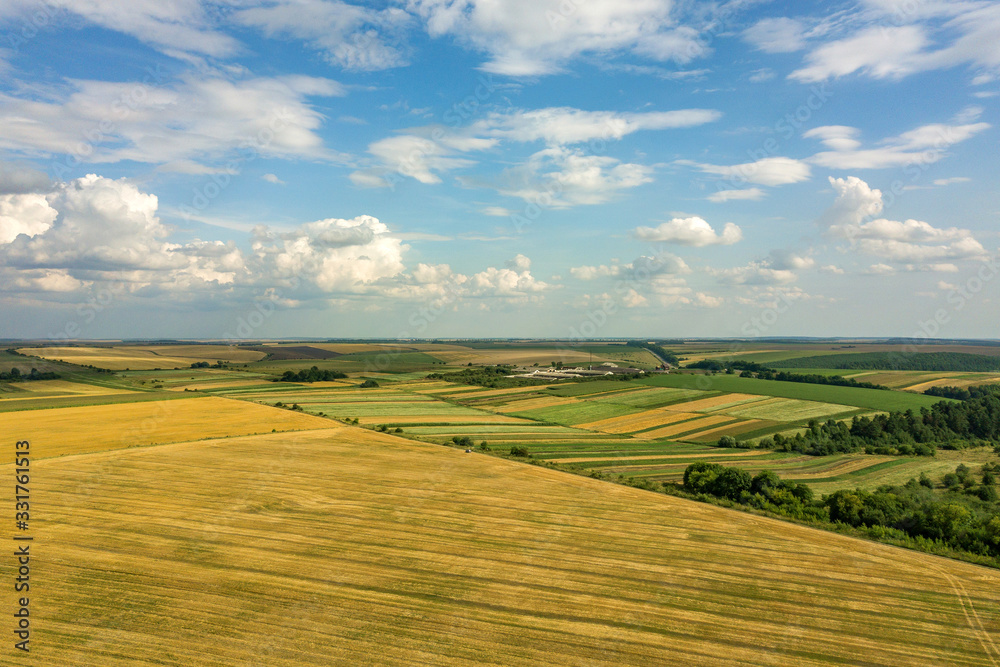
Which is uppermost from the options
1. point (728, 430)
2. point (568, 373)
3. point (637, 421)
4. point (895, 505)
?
point (568, 373)

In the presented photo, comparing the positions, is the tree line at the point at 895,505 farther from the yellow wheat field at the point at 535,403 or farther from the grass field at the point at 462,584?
the yellow wheat field at the point at 535,403

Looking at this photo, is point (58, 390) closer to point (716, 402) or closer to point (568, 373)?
point (568, 373)

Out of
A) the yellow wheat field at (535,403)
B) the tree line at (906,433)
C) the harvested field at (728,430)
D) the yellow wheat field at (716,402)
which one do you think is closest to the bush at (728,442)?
the tree line at (906,433)

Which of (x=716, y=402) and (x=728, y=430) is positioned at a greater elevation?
(x=716, y=402)

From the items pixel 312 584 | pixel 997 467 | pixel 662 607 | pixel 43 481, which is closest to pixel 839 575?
pixel 662 607

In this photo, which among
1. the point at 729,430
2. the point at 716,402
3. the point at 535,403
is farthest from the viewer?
the point at 535,403

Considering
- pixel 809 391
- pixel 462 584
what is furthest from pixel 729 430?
pixel 462 584

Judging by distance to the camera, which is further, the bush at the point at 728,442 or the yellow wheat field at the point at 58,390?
the yellow wheat field at the point at 58,390

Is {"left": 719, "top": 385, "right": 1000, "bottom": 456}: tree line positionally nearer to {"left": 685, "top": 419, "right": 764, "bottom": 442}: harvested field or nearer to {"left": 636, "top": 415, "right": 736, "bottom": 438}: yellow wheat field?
{"left": 685, "top": 419, "right": 764, "bottom": 442}: harvested field
